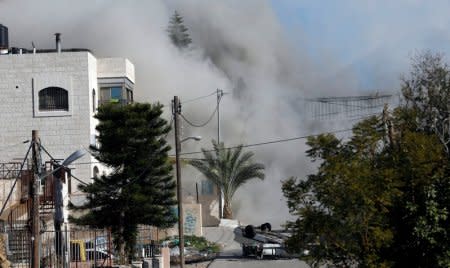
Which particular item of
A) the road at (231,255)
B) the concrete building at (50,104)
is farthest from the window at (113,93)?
the road at (231,255)

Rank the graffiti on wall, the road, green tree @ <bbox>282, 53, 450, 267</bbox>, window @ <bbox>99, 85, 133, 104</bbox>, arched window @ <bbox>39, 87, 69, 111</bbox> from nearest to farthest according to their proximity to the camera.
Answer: green tree @ <bbox>282, 53, 450, 267</bbox>
the road
arched window @ <bbox>39, 87, 69, 111</bbox>
window @ <bbox>99, 85, 133, 104</bbox>
the graffiti on wall

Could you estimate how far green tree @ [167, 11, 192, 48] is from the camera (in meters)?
84.3

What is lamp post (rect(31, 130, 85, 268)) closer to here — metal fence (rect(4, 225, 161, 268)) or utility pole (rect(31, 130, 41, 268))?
utility pole (rect(31, 130, 41, 268))

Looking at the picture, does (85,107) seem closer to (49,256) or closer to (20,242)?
(20,242)

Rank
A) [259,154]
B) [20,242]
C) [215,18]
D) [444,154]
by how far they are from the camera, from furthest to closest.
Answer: [215,18] → [259,154] → [20,242] → [444,154]

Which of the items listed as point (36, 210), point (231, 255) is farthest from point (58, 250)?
point (231, 255)

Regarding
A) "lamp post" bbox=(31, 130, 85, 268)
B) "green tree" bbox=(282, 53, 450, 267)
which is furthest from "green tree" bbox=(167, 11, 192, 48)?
"green tree" bbox=(282, 53, 450, 267)

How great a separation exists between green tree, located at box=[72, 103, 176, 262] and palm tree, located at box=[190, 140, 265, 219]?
779 inches

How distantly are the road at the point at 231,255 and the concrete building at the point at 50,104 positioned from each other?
823 centimetres

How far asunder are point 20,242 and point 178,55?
4648cm

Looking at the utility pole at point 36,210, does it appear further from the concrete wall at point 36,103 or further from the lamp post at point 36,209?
the concrete wall at point 36,103

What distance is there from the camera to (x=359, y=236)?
19.0 meters

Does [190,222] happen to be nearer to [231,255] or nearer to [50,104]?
[231,255]

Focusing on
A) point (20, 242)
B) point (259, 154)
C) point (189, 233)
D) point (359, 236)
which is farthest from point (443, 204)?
point (259, 154)
